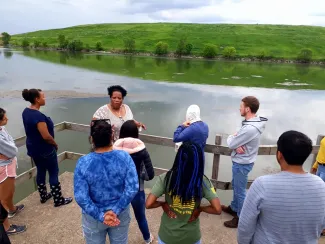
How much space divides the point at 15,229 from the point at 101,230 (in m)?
2.05

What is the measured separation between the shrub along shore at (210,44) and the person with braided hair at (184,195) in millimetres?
67717

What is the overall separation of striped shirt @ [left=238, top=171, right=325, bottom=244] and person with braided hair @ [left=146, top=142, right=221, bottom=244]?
43 cm

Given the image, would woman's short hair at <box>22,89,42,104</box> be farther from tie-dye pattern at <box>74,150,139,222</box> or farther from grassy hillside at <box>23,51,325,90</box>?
grassy hillside at <box>23,51,325,90</box>

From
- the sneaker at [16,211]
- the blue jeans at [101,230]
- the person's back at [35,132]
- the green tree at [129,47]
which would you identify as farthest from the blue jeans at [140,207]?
the green tree at [129,47]

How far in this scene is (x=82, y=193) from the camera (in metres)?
2.38

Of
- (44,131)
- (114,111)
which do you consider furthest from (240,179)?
(44,131)

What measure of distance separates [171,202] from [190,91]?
70.7 ft

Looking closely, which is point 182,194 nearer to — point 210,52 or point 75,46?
point 210,52

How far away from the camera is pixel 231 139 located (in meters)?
3.90

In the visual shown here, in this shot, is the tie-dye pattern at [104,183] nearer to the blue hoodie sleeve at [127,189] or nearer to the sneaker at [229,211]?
the blue hoodie sleeve at [127,189]

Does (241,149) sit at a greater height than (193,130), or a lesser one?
lesser

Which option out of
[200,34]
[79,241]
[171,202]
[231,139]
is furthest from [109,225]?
[200,34]

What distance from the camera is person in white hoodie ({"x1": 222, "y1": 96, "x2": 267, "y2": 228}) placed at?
3.75 meters

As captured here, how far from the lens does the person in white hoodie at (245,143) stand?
3748 mm
